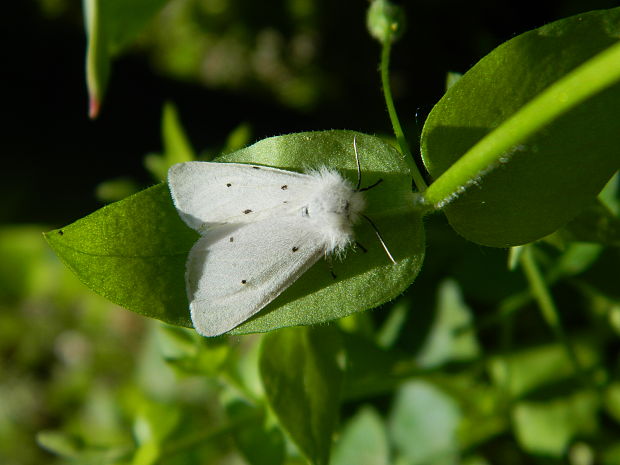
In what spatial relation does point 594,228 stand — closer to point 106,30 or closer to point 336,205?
point 336,205

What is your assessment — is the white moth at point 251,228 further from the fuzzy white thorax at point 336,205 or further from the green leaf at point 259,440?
the green leaf at point 259,440

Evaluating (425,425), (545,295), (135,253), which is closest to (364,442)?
(425,425)

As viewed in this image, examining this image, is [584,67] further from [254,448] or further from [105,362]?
[105,362]

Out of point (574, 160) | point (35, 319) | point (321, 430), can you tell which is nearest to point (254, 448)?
point (321, 430)

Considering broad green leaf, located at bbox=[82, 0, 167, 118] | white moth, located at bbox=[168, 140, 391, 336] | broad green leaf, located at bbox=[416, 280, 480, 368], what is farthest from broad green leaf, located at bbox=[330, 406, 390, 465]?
broad green leaf, located at bbox=[82, 0, 167, 118]

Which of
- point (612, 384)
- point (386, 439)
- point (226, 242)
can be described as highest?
point (226, 242)

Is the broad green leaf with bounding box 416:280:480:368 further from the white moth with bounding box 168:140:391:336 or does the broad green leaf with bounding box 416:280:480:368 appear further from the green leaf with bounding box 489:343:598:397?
the white moth with bounding box 168:140:391:336
